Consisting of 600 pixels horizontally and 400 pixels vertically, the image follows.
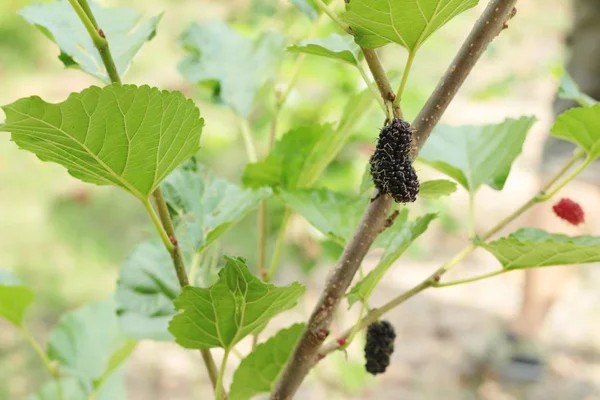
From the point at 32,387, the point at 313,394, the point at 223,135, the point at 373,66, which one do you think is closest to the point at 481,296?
the point at 313,394

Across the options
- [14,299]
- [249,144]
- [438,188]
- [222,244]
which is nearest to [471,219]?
[438,188]

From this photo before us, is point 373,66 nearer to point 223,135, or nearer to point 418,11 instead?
point 418,11

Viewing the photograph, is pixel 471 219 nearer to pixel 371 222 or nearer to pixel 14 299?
pixel 371 222

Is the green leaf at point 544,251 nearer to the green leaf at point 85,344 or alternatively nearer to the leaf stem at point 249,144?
the leaf stem at point 249,144

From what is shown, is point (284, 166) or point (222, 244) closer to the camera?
point (284, 166)

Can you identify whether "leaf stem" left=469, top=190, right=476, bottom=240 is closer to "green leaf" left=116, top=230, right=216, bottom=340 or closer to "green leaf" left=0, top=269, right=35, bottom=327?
"green leaf" left=116, top=230, right=216, bottom=340

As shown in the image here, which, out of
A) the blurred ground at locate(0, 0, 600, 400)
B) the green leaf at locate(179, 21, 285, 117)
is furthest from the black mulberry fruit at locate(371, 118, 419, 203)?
the blurred ground at locate(0, 0, 600, 400)
